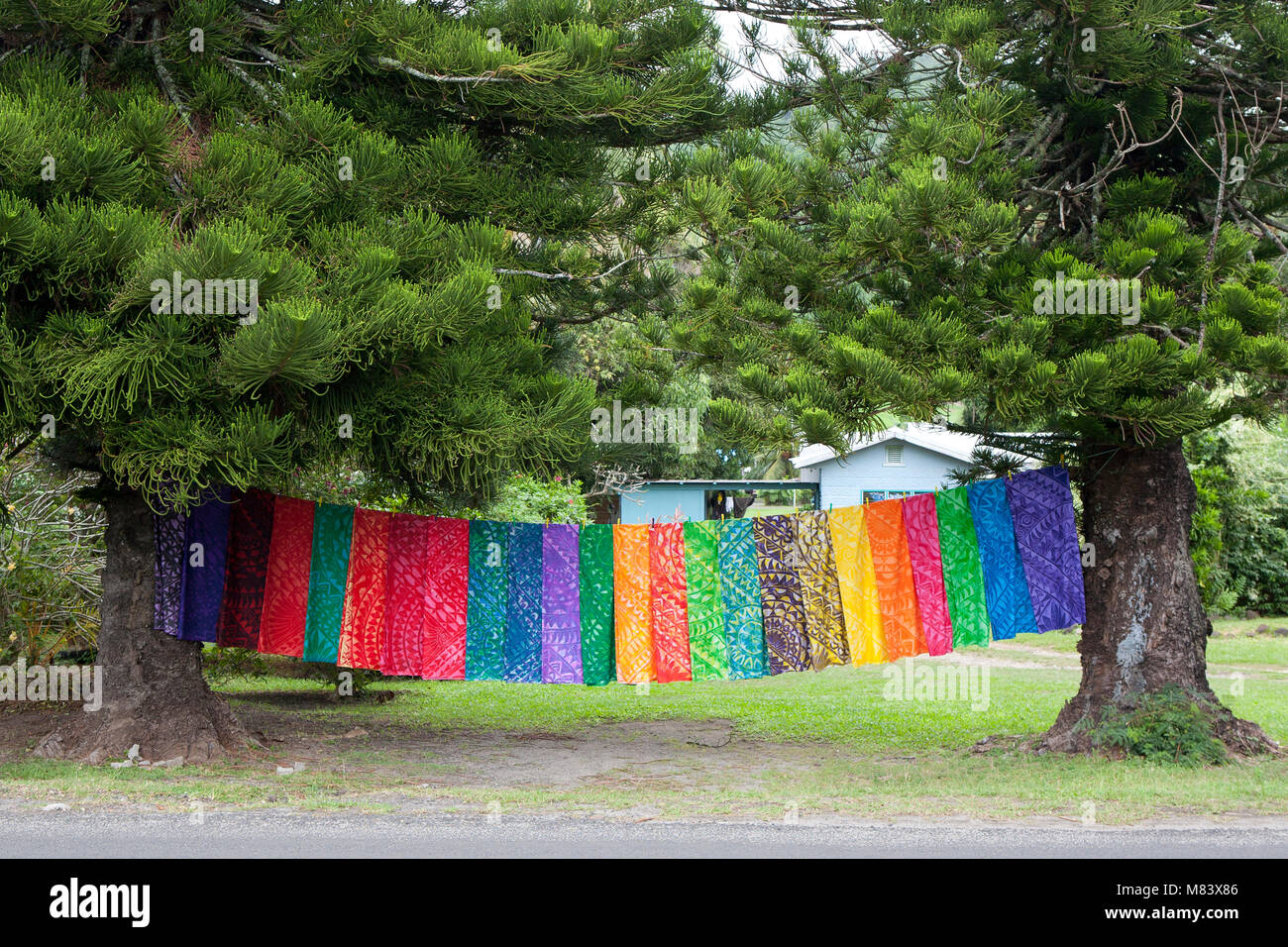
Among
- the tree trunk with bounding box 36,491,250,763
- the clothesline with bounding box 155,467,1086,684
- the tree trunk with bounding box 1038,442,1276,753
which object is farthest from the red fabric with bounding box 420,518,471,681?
the tree trunk with bounding box 1038,442,1276,753

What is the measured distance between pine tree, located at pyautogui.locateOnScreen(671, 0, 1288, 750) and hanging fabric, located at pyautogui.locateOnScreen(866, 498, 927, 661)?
47.6 inches

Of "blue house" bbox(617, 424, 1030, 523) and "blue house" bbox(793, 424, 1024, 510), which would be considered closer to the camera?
"blue house" bbox(617, 424, 1030, 523)

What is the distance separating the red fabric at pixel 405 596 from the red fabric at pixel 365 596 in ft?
0.18

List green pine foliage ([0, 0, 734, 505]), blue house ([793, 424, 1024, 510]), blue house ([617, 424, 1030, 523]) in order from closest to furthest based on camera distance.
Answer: green pine foliage ([0, 0, 734, 505])
blue house ([617, 424, 1030, 523])
blue house ([793, 424, 1024, 510])

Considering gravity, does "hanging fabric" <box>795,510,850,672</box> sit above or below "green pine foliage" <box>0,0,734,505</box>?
below

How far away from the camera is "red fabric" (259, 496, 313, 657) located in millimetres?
8930

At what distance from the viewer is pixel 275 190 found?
23.7ft

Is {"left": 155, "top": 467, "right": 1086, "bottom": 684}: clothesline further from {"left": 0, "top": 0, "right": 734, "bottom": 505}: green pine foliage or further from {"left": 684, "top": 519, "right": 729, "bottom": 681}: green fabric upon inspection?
{"left": 0, "top": 0, "right": 734, "bottom": 505}: green pine foliage

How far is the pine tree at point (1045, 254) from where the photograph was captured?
277 inches

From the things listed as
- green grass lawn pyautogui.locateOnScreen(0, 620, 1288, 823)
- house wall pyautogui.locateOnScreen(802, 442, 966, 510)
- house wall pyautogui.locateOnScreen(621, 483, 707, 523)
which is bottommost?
green grass lawn pyautogui.locateOnScreen(0, 620, 1288, 823)

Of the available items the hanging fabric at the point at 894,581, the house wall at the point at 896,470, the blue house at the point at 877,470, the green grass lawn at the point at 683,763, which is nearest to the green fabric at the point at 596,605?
the green grass lawn at the point at 683,763

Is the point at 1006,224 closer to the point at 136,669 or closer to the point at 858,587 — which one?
the point at 858,587

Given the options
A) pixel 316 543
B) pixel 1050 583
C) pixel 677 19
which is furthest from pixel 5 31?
pixel 1050 583

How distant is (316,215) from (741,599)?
4.27 m
